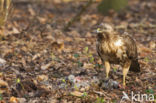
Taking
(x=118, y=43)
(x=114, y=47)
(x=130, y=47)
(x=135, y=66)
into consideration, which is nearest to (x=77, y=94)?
(x=114, y=47)

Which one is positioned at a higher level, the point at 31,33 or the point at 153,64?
the point at 31,33

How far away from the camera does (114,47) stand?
5227mm

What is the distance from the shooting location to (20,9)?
1196cm

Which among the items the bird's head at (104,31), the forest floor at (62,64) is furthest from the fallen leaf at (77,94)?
the bird's head at (104,31)

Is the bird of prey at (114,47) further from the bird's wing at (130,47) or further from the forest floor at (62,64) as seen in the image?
the forest floor at (62,64)

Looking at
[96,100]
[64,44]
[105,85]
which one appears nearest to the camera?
[96,100]

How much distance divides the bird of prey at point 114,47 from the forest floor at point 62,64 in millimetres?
440

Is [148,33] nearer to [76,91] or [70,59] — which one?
[70,59]

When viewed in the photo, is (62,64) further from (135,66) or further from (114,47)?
(114,47)

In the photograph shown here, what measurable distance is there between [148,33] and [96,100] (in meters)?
4.96

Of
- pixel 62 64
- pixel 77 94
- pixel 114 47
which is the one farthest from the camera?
pixel 62 64

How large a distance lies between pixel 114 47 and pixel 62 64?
1.60 metres

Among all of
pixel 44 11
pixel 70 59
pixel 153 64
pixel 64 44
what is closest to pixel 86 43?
pixel 64 44

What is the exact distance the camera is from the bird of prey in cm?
514
